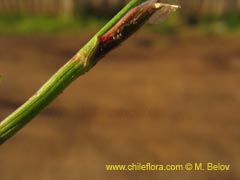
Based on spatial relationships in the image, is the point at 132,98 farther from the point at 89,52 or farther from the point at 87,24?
the point at 89,52

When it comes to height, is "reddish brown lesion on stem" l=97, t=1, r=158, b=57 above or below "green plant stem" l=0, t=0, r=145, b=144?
above

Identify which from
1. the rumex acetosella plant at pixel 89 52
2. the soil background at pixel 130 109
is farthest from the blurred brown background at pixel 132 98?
the rumex acetosella plant at pixel 89 52

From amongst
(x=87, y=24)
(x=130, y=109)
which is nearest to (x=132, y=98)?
(x=130, y=109)

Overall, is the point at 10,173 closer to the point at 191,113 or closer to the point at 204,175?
the point at 204,175

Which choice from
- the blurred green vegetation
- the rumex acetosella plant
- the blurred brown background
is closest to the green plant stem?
the rumex acetosella plant

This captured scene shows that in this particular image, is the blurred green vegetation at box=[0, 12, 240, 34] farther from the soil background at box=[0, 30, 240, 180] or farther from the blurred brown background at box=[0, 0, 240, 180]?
the soil background at box=[0, 30, 240, 180]

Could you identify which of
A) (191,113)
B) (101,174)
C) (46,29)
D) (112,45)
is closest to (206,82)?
(191,113)
